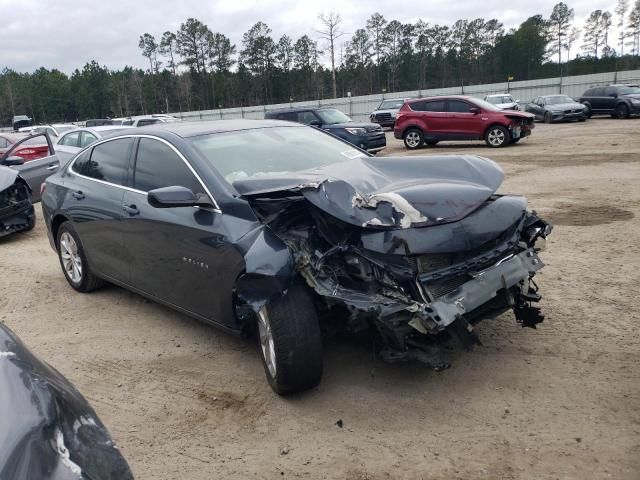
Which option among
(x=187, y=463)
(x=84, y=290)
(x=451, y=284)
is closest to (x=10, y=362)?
(x=187, y=463)

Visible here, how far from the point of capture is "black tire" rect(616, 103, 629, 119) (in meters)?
26.2

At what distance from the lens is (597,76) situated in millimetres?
37625

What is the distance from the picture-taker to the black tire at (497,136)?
17.7m

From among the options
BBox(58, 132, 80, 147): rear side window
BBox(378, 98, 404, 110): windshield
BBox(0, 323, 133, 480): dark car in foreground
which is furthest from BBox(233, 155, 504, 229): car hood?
BBox(378, 98, 404, 110): windshield

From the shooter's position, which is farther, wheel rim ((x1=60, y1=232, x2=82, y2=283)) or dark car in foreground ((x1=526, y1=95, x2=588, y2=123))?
dark car in foreground ((x1=526, y1=95, x2=588, y2=123))

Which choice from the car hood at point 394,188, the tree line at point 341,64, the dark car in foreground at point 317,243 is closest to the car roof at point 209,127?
the dark car in foreground at point 317,243

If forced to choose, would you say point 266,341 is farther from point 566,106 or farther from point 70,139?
point 566,106

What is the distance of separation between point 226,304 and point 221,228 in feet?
1.67

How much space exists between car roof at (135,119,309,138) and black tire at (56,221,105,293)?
1360mm

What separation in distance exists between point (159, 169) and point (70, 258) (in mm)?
2050

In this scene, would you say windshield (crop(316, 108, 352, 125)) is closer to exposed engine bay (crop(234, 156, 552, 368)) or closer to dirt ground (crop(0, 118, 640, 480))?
dirt ground (crop(0, 118, 640, 480))

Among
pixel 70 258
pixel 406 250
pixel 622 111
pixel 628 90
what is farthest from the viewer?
pixel 628 90

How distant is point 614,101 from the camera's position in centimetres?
2648

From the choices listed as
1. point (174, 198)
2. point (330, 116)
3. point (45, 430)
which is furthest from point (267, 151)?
point (330, 116)
